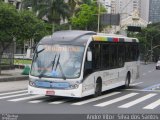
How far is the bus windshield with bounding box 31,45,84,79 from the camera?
62.5 feet

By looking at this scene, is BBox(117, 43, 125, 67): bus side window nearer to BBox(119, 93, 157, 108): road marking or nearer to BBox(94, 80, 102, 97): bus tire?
BBox(119, 93, 157, 108): road marking

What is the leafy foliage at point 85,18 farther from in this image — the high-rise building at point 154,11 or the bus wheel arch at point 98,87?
the bus wheel arch at point 98,87

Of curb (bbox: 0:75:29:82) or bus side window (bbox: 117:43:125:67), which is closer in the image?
bus side window (bbox: 117:43:125:67)

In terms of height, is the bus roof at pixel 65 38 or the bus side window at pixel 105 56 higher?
the bus roof at pixel 65 38

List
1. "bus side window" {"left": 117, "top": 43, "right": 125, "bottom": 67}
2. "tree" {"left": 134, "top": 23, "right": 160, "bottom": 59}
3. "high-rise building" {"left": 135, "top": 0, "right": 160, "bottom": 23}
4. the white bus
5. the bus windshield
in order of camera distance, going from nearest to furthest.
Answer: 1. the white bus
2. the bus windshield
3. "bus side window" {"left": 117, "top": 43, "right": 125, "bottom": 67}
4. "high-rise building" {"left": 135, "top": 0, "right": 160, "bottom": 23}
5. "tree" {"left": 134, "top": 23, "right": 160, "bottom": 59}

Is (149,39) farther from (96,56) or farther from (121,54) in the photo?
(96,56)

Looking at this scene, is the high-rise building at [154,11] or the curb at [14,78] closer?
the curb at [14,78]

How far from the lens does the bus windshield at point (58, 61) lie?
A: 19062mm

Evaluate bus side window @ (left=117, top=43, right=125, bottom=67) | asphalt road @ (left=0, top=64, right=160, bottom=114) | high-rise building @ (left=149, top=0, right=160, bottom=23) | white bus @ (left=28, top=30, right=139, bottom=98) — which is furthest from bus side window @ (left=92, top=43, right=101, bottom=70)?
A: high-rise building @ (left=149, top=0, right=160, bottom=23)

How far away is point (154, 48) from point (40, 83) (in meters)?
120

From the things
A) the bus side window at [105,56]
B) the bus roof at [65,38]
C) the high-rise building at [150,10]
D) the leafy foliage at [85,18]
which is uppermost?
the high-rise building at [150,10]

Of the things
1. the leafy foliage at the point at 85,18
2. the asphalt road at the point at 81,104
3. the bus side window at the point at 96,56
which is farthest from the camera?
the leafy foliage at the point at 85,18

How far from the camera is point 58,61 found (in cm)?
1931

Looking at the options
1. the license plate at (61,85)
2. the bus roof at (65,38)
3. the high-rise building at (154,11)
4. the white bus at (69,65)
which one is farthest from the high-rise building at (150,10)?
the license plate at (61,85)
